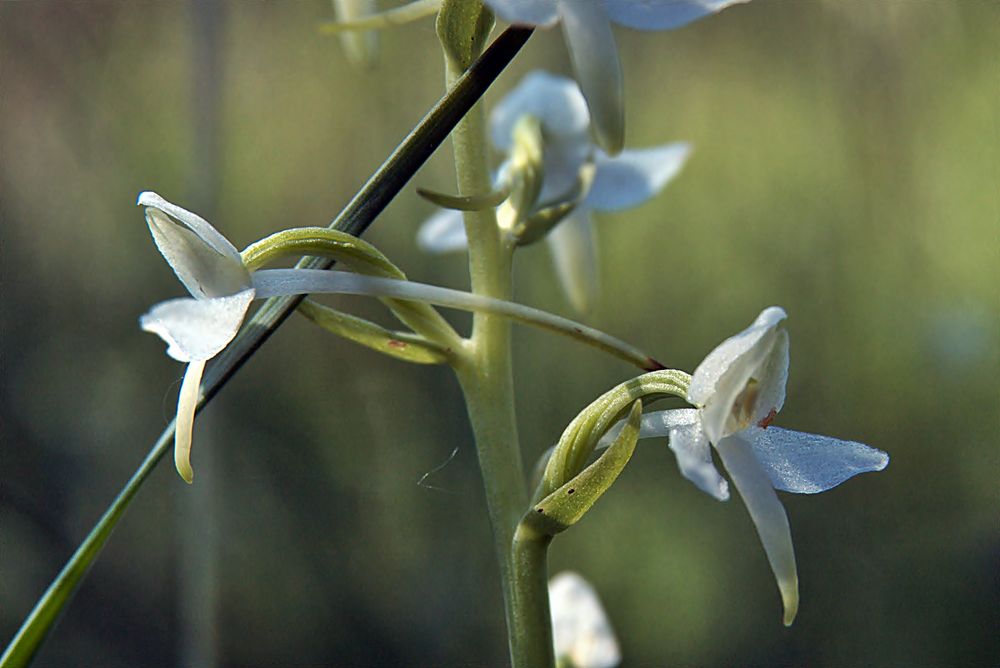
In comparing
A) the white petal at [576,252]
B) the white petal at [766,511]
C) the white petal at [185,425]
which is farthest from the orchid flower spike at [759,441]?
the white petal at [576,252]

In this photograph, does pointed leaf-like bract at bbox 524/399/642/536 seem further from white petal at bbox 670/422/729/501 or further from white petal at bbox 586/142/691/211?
white petal at bbox 586/142/691/211

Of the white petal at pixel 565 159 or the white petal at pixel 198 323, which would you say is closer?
the white petal at pixel 198 323

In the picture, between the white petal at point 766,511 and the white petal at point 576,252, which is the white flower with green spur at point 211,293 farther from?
the white petal at point 576,252

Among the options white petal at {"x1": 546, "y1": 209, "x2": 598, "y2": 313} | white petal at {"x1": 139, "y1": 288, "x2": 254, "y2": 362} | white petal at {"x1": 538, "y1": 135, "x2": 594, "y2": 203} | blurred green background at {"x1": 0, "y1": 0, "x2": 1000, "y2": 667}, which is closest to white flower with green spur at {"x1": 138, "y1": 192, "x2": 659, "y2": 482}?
white petal at {"x1": 139, "y1": 288, "x2": 254, "y2": 362}

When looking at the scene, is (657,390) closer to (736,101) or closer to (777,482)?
(777,482)

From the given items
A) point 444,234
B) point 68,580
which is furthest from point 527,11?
point 444,234

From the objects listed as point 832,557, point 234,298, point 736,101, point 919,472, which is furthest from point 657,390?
point 736,101
